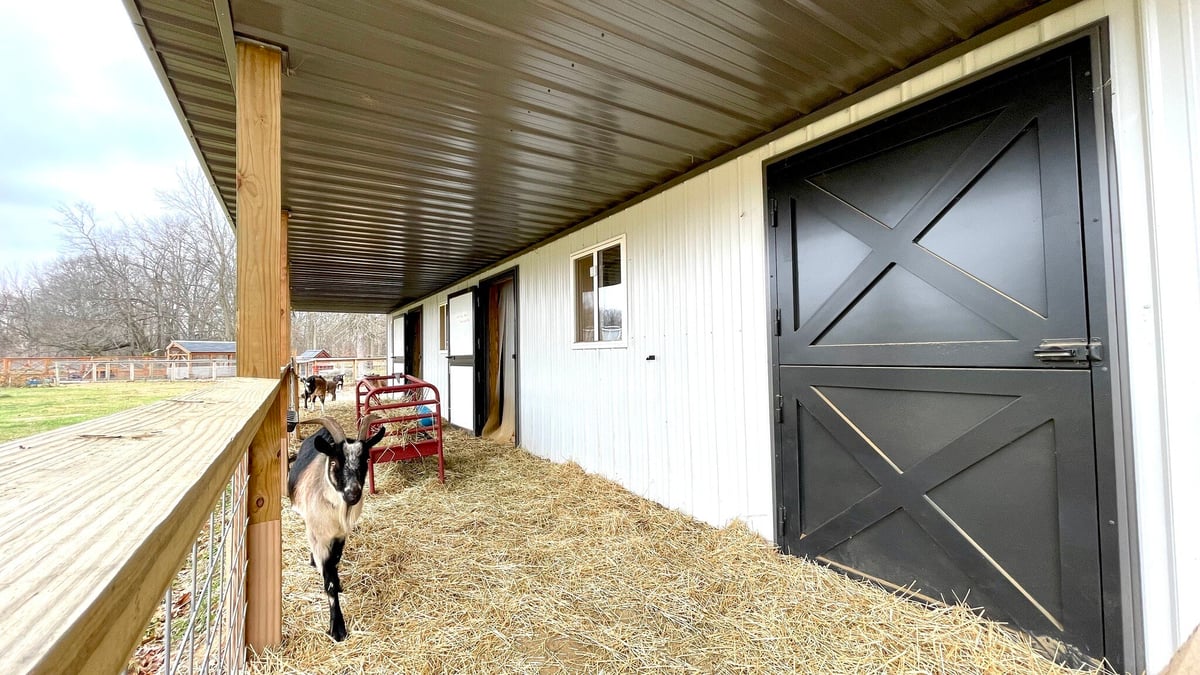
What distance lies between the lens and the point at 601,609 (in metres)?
2.45

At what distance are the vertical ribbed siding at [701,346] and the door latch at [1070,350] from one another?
1231mm

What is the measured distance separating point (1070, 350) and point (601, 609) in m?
2.34

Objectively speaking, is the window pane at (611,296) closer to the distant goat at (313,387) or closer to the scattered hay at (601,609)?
the scattered hay at (601,609)

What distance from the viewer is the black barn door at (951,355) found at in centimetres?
189

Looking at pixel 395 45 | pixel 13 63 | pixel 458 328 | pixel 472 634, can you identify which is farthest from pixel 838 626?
pixel 458 328

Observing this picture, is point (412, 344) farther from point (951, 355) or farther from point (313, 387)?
point (951, 355)

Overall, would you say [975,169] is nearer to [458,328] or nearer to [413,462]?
[413,462]

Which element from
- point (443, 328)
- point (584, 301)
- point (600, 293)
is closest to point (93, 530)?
point (600, 293)

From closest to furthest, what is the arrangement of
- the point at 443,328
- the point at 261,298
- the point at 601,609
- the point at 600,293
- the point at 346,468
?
the point at 261,298, the point at 346,468, the point at 601,609, the point at 600,293, the point at 443,328

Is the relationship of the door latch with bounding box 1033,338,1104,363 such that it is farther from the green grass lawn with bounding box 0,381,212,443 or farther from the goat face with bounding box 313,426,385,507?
the goat face with bounding box 313,426,385,507

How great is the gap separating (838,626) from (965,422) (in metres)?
1.11

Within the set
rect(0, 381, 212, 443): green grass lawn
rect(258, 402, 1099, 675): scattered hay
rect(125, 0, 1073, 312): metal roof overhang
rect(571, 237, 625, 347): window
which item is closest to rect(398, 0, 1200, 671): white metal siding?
rect(571, 237, 625, 347): window

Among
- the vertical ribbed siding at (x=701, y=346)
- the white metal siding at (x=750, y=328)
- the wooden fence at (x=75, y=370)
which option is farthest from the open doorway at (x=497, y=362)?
the wooden fence at (x=75, y=370)

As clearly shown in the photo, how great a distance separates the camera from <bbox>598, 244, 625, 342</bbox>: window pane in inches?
175
